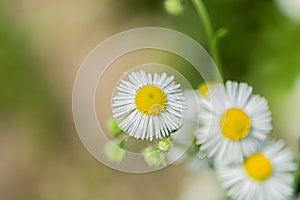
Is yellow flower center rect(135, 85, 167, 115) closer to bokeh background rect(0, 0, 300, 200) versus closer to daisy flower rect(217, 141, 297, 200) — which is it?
daisy flower rect(217, 141, 297, 200)

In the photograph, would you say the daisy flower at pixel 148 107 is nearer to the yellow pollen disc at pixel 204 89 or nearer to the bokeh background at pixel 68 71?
the yellow pollen disc at pixel 204 89

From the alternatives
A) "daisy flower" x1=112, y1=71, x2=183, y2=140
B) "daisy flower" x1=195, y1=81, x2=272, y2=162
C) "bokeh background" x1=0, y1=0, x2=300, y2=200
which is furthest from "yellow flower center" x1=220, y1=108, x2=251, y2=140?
"bokeh background" x1=0, y1=0, x2=300, y2=200

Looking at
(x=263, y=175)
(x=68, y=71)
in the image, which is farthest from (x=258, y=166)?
(x=68, y=71)

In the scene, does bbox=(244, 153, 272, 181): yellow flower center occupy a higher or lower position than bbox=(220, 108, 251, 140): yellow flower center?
lower

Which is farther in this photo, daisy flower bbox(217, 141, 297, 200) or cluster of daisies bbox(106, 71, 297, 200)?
daisy flower bbox(217, 141, 297, 200)

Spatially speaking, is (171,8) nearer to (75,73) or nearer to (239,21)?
(239,21)

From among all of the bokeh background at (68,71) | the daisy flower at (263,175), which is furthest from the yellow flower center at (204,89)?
the bokeh background at (68,71)

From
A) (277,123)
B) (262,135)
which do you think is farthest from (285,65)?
(262,135)
